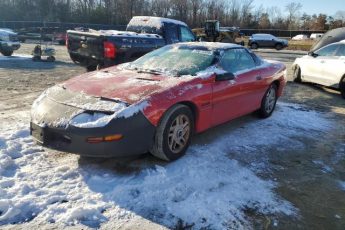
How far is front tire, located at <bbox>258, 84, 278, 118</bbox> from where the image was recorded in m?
6.56

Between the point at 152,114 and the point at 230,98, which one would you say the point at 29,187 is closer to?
the point at 152,114

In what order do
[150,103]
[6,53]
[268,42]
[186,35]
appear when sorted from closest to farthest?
[150,103]
[186,35]
[6,53]
[268,42]

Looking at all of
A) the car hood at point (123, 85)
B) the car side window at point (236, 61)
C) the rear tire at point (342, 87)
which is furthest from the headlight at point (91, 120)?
the rear tire at point (342, 87)

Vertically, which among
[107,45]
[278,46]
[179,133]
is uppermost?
[278,46]

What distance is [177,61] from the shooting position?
5.30m

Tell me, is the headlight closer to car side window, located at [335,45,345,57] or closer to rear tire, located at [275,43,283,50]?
car side window, located at [335,45,345,57]

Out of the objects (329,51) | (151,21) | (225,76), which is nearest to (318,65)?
(329,51)

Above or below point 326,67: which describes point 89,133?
below

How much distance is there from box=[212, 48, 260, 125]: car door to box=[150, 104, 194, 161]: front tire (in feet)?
2.02

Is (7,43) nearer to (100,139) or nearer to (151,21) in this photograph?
(151,21)

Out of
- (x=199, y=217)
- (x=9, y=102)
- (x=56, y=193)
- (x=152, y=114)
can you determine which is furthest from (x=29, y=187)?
(x=9, y=102)

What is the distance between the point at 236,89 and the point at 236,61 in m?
0.59

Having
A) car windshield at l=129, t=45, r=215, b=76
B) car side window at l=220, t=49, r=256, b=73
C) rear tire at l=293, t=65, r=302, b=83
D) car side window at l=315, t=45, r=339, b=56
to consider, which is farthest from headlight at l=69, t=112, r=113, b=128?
rear tire at l=293, t=65, r=302, b=83

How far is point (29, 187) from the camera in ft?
11.6
